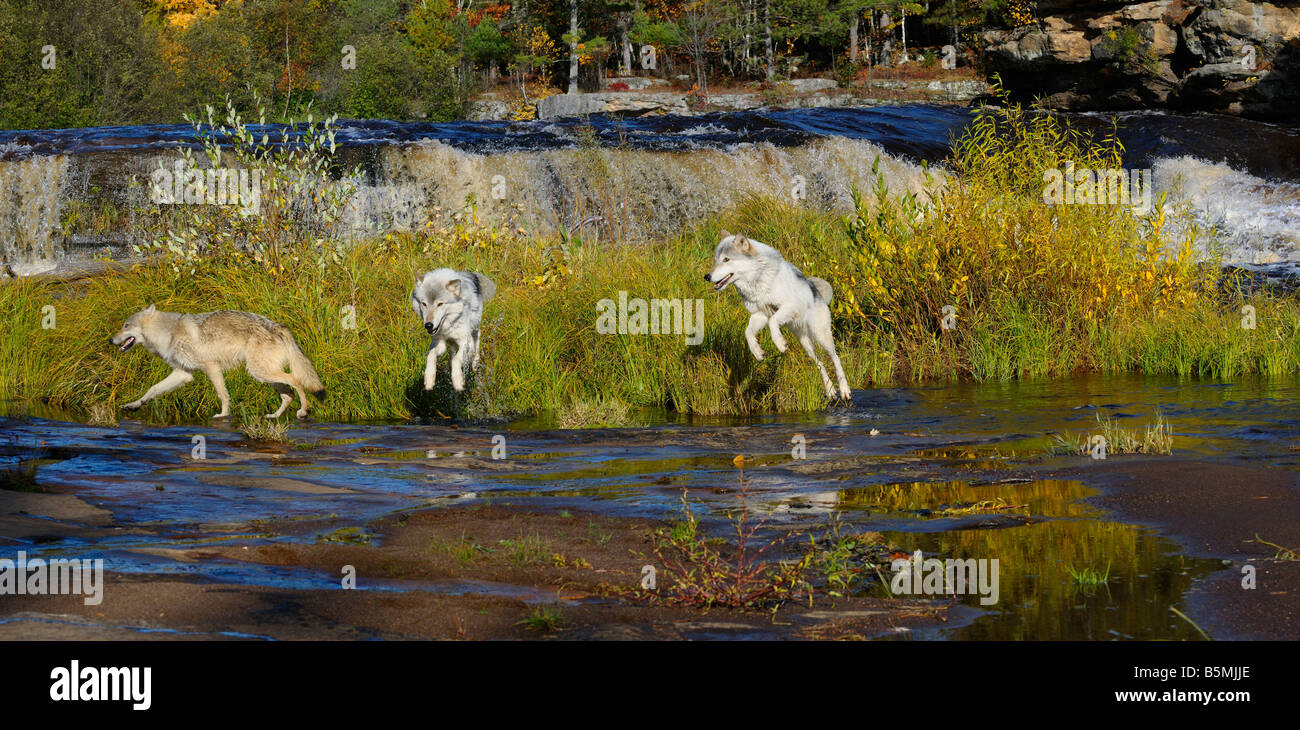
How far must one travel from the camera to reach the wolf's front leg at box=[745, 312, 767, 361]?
39.0ft

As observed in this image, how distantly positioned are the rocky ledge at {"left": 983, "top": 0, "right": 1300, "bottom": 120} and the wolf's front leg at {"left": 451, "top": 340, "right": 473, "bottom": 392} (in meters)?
30.8

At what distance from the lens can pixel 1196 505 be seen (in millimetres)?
7203

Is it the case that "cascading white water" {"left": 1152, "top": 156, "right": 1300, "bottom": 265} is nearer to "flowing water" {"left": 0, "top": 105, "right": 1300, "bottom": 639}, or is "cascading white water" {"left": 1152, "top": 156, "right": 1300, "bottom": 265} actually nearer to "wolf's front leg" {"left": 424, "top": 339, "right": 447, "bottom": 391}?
"flowing water" {"left": 0, "top": 105, "right": 1300, "bottom": 639}

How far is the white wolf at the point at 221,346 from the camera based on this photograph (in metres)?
12.0

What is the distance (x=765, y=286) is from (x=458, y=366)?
10.1 feet

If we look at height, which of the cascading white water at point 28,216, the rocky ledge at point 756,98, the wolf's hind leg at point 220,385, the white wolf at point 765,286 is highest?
the rocky ledge at point 756,98

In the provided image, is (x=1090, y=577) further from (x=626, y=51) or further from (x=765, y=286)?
(x=626, y=51)

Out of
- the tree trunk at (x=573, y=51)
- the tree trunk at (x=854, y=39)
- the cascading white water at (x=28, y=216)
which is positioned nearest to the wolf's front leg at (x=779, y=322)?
the cascading white water at (x=28, y=216)

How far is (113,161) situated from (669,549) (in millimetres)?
19842

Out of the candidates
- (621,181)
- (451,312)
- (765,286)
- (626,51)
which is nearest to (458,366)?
(451,312)

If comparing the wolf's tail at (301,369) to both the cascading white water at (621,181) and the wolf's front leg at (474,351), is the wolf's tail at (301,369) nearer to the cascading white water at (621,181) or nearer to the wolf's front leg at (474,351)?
the wolf's front leg at (474,351)

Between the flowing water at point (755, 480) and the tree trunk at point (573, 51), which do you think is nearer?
the flowing water at point (755, 480)

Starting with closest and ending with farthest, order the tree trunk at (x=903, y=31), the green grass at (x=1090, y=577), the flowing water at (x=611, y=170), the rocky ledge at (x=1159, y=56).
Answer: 1. the green grass at (x=1090, y=577)
2. the flowing water at (x=611, y=170)
3. the rocky ledge at (x=1159, y=56)
4. the tree trunk at (x=903, y=31)
